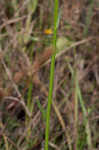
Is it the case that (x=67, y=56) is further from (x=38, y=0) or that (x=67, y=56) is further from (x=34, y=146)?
(x=34, y=146)

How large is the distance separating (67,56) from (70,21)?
0.27 m

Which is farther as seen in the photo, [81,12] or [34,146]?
[81,12]

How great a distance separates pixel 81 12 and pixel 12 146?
1105mm

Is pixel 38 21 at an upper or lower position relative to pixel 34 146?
upper

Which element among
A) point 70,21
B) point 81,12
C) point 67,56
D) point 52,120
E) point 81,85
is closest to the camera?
point 52,120

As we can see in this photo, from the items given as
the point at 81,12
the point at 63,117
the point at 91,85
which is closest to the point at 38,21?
the point at 81,12

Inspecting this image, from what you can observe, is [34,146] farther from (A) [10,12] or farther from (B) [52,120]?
(A) [10,12]

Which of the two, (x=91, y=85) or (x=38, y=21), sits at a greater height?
(x=38, y=21)

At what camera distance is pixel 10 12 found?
1.77 metres

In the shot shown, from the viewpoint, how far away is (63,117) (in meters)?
1.18

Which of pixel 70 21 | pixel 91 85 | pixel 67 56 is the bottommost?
pixel 91 85

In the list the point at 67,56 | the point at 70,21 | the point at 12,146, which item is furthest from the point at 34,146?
the point at 70,21

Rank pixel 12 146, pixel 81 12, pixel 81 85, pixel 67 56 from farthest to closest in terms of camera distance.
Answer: pixel 81 12 → pixel 67 56 → pixel 81 85 → pixel 12 146

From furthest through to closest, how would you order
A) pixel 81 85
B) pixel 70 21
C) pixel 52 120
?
pixel 70 21 → pixel 81 85 → pixel 52 120
